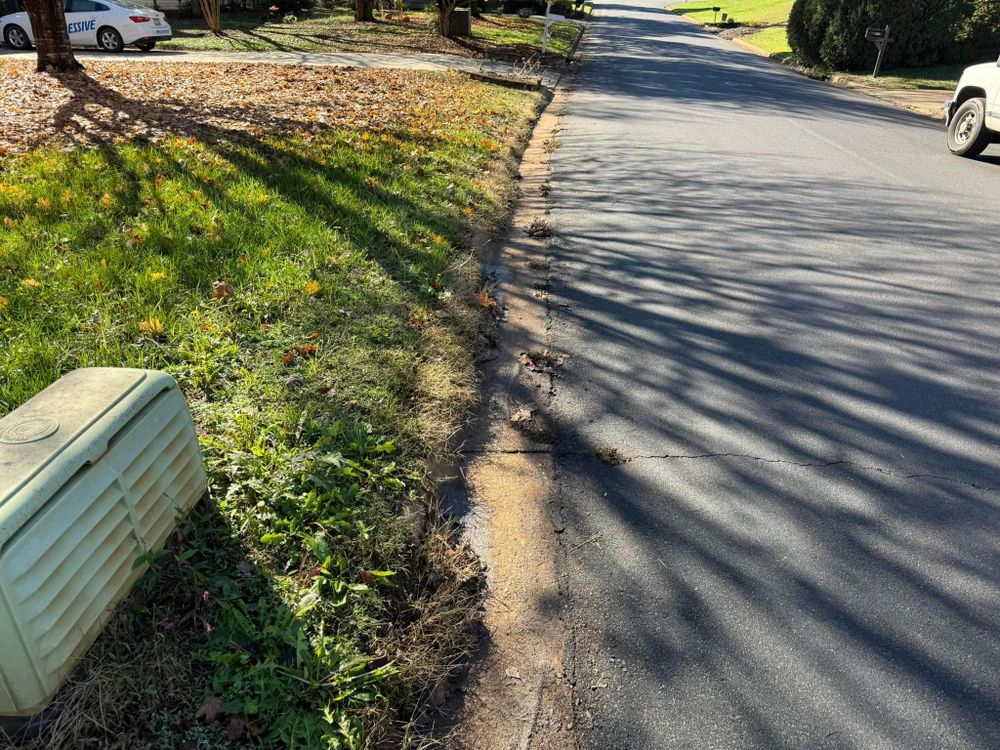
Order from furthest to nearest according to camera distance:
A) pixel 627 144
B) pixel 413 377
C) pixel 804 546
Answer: pixel 627 144, pixel 413 377, pixel 804 546

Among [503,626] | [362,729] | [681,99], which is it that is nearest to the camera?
[362,729]

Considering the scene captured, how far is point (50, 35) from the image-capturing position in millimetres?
11086

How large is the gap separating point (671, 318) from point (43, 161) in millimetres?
5583

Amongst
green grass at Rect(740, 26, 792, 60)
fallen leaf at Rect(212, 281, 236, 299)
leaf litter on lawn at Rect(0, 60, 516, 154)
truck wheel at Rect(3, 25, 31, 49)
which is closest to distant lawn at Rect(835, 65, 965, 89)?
green grass at Rect(740, 26, 792, 60)

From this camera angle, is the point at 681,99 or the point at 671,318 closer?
the point at 671,318

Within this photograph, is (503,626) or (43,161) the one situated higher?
(43,161)

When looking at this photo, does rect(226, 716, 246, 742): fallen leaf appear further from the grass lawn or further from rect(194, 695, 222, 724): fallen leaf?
the grass lawn

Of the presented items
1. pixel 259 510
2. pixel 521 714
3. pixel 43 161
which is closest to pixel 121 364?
pixel 259 510

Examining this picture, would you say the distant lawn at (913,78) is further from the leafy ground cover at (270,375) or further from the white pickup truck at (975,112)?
the leafy ground cover at (270,375)

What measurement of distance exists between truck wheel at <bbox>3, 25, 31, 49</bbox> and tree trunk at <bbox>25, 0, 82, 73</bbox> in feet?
28.8

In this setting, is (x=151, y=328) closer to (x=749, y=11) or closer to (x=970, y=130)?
(x=970, y=130)

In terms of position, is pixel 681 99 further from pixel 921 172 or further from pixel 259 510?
pixel 259 510

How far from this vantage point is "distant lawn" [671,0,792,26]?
4303cm

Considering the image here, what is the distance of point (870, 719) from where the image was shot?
2.13m
